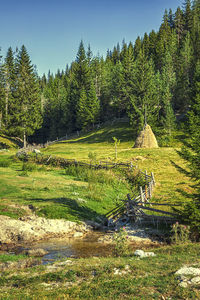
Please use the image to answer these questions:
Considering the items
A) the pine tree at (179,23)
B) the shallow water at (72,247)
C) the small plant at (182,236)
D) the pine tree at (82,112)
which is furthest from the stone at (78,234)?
the pine tree at (179,23)

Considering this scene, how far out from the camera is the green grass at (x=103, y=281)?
6402mm

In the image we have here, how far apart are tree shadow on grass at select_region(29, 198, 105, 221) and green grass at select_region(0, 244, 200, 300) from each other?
6.20 metres

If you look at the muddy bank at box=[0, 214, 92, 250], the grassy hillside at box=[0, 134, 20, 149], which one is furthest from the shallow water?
the grassy hillside at box=[0, 134, 20, 149]

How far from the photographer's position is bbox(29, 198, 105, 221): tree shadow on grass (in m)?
15.3

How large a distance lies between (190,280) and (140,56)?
217ft

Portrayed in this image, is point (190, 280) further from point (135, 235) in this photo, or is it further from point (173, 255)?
point (135, 235)

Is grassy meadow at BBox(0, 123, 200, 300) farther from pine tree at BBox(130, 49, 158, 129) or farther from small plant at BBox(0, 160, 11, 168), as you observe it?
pine tree at BBox(130, 49, 158, 129)

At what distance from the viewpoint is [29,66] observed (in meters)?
66.7

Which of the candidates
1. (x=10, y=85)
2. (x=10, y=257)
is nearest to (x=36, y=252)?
(x=10, y=257)

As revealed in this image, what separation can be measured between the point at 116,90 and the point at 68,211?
71531mm

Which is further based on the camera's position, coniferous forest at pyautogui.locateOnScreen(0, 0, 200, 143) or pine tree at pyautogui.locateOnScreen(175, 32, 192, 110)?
pine tree at pyautogui.locateOnScreen(175, 32, 192, 110)

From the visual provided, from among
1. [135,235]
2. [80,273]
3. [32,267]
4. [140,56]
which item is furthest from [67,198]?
[140,56]

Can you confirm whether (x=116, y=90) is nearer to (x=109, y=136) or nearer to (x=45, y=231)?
(x=109, y=136)

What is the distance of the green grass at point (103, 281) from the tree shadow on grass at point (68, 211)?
6.20 metres
